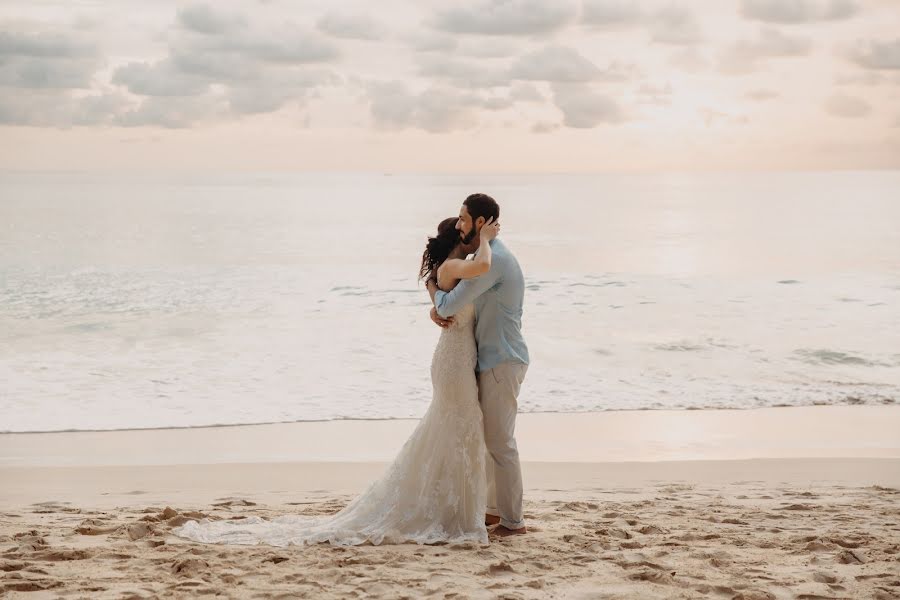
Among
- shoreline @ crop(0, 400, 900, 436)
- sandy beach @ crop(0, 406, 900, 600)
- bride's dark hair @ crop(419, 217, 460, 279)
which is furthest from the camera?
shoreline @ crop(0, 400, 900, 436)

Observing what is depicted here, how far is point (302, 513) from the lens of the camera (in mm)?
6000

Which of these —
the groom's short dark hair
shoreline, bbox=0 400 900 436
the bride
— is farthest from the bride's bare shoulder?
shoreline, bbox=0 400 900 436

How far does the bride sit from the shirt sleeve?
9cm

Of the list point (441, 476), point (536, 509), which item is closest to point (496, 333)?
point (441, 476)

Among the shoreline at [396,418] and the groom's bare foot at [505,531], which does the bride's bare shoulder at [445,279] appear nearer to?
the groom's bare foot at [505,531]

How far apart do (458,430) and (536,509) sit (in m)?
1.31

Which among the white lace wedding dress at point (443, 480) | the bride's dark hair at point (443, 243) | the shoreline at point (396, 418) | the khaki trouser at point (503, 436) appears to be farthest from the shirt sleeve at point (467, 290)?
the shoreline at point (396, 418)

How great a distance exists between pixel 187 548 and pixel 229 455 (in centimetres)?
333

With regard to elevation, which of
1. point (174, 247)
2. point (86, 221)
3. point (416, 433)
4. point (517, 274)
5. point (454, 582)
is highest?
point (86, 221)

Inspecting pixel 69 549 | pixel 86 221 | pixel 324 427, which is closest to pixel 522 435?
pixel 324 427

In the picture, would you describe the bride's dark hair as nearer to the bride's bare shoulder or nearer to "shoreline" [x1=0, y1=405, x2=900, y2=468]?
the bride's bare shoulder

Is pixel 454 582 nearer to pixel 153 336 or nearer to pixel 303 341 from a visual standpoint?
pixel 303 341

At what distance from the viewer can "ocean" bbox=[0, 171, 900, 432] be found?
1110 cm

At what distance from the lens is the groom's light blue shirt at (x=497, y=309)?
5.04 metres
